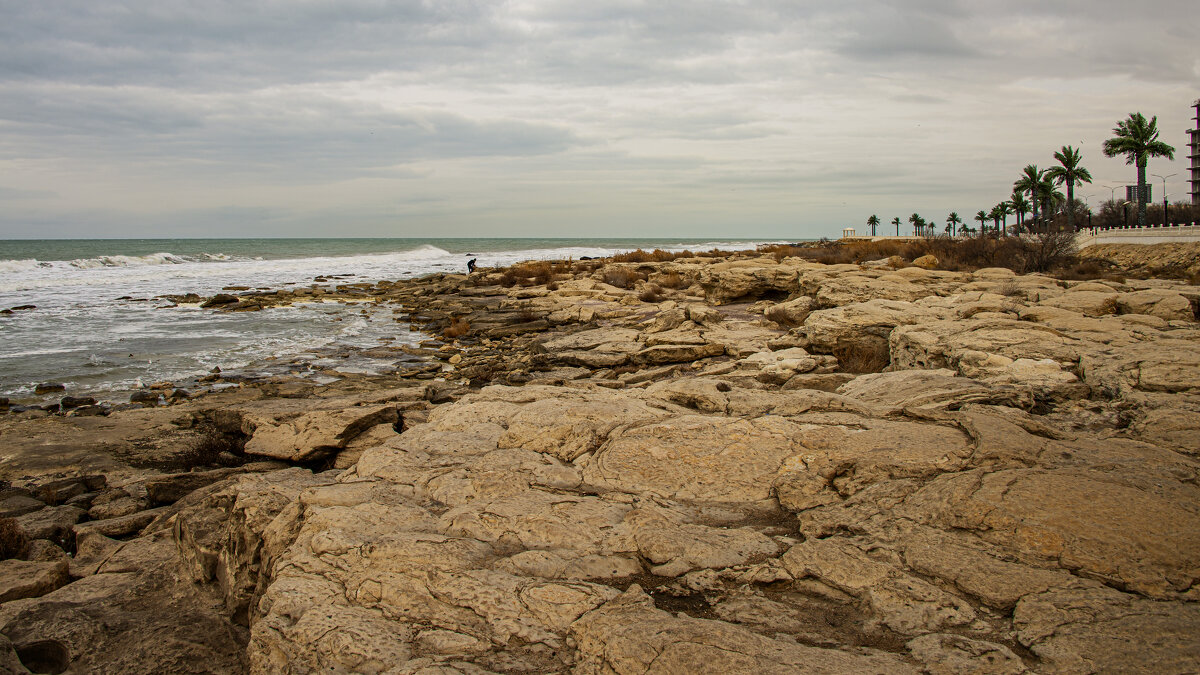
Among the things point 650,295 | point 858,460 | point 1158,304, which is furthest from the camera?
point 650,295

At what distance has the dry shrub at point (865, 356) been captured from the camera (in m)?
9.98

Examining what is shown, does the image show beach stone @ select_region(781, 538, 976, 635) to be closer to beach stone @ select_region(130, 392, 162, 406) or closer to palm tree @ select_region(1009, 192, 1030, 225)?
beach stone @ select_region(130, 392, 162, 406)

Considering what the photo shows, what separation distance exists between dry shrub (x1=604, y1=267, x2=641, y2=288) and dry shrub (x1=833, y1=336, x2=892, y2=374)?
1599 cm

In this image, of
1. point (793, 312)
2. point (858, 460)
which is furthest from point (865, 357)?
point (858, 460)

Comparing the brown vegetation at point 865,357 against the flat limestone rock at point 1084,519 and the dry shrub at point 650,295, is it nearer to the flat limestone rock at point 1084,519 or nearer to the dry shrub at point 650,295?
the flat limestone rock at point 1084,519

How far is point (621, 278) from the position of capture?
26.7 metres

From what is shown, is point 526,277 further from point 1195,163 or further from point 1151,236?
point 1195,163

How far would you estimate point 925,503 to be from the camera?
152 inches

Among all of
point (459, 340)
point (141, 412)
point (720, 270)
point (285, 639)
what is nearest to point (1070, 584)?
point (285, 639)

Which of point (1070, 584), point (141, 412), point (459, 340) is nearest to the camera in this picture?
point (1070, 584)

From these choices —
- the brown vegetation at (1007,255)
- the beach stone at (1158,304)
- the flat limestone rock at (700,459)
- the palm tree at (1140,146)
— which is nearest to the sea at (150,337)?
the flat limestone rock at (700,459)

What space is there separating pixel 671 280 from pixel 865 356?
15129 mm

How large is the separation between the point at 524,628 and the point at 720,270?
19.0 meters

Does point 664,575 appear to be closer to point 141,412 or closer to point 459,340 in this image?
point 141,412
